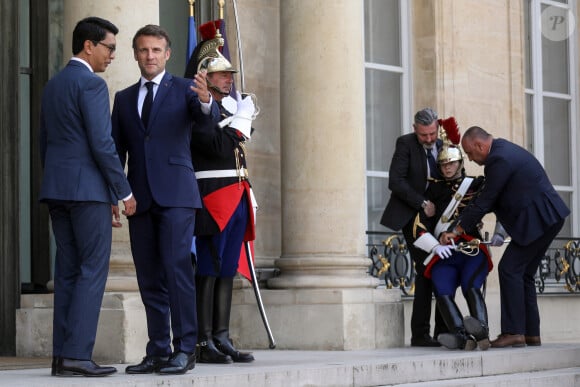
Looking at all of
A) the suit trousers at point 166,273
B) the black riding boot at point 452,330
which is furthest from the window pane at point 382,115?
the suit trousers at point 166,273

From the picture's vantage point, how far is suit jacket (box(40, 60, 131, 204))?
7.11 m

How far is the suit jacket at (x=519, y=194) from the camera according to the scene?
33.5ft

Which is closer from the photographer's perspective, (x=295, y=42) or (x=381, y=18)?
(x=295, y=42)

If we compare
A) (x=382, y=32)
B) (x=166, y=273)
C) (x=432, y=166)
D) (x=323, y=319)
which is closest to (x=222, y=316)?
(x=166, y=273)

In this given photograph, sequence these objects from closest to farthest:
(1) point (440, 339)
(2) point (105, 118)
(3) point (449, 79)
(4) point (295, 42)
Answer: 1. (2) point (105, 118)
2. (1) point (440, 339)
3. (4) point (295, 42)
4. (3) point (449, 79)

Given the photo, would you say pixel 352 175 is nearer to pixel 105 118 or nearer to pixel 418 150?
pixel 418 150

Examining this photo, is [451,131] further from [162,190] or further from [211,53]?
[162,190]

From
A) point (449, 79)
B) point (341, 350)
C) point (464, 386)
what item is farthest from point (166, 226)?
point (449, 79)

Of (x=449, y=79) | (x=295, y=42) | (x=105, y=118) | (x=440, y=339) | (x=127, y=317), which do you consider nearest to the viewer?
(x=105, y=118)

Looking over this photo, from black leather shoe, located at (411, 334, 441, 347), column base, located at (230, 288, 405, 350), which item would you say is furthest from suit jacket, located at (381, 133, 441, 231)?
black leather shoe, located at (411, 334, 441, 347)

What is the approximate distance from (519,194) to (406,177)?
2.87 feet

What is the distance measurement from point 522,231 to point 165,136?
367cm

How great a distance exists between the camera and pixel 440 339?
1009cm

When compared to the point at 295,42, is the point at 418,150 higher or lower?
lower
